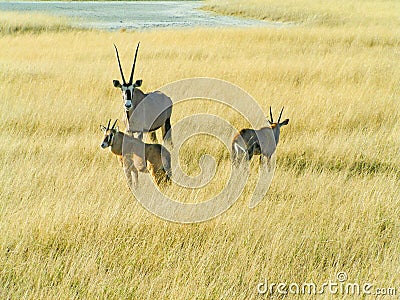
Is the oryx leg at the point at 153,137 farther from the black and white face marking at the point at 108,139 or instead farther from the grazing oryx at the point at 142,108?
the black and white face marking at the point at 108,139

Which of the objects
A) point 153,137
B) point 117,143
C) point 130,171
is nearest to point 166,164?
point 130,171

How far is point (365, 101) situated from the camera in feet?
33.4

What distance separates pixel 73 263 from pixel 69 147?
3.18 meters

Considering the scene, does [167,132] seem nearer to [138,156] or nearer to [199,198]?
[138,156]

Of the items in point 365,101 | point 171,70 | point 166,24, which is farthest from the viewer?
point 166,24

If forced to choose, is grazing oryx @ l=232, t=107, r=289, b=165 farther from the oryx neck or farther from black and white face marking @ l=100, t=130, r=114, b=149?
black and white face marking @ l=100, t=130, r=114, b=149

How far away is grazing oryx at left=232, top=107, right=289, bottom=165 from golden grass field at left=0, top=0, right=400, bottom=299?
0.39 meters

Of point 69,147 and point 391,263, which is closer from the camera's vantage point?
point 391,263

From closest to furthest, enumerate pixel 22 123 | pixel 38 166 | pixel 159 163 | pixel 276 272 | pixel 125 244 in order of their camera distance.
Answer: pixel 276 272, pixel 125 244, pixel 159 163, pixel 38 166, pixel 22 123

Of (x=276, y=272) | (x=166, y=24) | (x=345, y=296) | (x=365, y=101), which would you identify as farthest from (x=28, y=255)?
(x=166, y=24)

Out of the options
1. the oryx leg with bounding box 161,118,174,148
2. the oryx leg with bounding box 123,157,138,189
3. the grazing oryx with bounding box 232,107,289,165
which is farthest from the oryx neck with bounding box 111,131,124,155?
the oryx leg with bounding box 161,118,174,148

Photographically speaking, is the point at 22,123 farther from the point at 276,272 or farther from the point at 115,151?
the point at 276,272

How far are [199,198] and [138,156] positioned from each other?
81 centimetres

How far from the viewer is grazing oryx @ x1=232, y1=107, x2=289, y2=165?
6.00m
